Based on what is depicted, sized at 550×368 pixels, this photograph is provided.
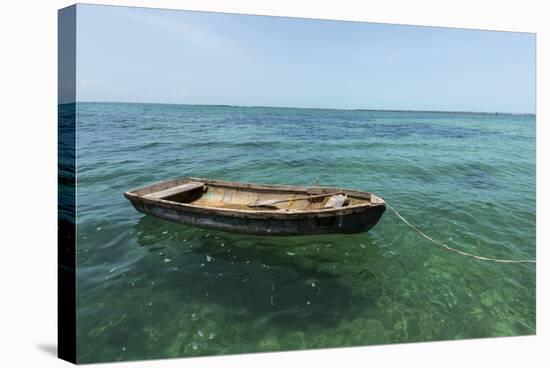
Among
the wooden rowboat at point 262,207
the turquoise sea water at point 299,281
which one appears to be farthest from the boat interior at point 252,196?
the turquoise sea water at point 299,281

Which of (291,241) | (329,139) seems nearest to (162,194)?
(291,241)

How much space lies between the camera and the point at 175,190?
877 centimetres

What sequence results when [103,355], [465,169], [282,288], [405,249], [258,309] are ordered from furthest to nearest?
1. [465,169]
2. [405,249]
3. [282,288]
4. [258,309]
5. [103,355]

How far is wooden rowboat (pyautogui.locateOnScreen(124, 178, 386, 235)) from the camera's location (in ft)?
22.4

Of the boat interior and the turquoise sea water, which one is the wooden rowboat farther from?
the turquoise sea water

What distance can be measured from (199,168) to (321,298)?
11.9 meters

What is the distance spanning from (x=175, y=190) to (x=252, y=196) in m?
2.08

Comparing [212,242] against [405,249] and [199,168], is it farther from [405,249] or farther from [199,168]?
[199,168]

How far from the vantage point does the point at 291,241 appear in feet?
24.1

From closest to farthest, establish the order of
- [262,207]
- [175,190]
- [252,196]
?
[262,207], [175,190], [252,196]

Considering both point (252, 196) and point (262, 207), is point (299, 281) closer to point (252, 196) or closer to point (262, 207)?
point (262, 207)

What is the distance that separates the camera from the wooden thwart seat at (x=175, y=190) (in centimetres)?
826

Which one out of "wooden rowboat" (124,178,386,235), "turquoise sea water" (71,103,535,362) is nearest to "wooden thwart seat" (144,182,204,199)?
"wooden rowboat" (124,178,386,235)

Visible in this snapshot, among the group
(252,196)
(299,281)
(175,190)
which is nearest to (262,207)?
(252,196)
